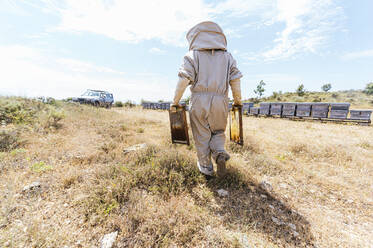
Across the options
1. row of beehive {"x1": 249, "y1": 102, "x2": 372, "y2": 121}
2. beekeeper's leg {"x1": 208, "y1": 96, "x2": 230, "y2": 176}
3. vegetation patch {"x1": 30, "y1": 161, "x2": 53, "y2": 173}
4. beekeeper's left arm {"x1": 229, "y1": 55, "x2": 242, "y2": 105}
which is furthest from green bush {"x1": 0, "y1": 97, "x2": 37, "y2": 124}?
row of beehive {"x1": 249, "y1": 102, "x2": 372, "y2": 121}

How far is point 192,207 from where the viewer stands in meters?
2.03

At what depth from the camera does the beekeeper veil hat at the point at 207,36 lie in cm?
259

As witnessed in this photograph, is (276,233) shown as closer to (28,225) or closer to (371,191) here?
(371,191)

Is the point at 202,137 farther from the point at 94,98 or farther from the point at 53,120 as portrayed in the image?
the point at 94,98

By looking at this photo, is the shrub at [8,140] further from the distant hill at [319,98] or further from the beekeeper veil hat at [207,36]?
the distant hill at [319,98]

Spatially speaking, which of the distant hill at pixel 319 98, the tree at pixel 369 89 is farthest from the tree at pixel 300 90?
the tree at pixel 369 89

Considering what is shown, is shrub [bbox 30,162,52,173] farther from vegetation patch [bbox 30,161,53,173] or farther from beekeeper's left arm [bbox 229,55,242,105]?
beekeeper's left arm [bbox 229,55,242,105]

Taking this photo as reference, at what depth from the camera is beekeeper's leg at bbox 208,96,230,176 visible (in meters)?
Result: 2.45

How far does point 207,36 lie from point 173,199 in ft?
8.87

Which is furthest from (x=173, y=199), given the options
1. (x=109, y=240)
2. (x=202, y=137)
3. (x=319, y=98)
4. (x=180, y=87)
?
(x=319, y=98)

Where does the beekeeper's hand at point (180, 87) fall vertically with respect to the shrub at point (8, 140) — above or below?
above

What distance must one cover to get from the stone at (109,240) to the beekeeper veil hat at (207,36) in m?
2.88

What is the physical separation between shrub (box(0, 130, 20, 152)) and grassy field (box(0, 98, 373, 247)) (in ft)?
0.07

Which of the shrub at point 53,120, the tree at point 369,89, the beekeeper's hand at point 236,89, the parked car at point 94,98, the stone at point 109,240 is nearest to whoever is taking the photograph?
the stone at point 109,240
